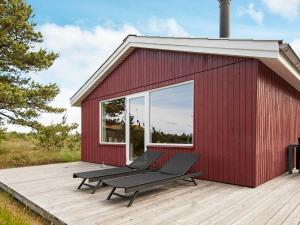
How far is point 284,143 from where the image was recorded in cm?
684

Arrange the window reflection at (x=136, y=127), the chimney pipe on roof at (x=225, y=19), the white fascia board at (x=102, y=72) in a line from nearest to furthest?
the window reflection at (x=136, y=127), the chimney pipe on roof at (x=225, y=19), the white fascia board at (x=102, y=72)

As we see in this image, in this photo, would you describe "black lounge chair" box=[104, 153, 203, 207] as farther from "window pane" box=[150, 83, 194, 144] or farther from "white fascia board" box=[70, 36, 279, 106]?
"white fascia board" box=[70, 36, 279, 106]

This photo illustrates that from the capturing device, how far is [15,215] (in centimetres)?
378

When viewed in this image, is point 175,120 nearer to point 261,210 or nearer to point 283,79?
point 283,79

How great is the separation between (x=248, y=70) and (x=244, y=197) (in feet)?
7.79

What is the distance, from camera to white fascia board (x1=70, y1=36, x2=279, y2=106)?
481 cm

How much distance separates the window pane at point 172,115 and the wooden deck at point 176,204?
1332 millimetres

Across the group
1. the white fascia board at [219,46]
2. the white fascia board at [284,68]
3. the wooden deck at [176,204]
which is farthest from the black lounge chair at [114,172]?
the white fascia board at [284,68]

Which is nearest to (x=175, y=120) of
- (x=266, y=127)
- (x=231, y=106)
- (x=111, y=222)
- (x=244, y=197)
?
(x=231, y=106)

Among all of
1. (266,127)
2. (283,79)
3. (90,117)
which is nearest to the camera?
(266,127)

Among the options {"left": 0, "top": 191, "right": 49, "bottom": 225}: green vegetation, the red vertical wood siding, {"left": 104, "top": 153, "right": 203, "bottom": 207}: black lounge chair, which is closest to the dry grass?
{"left": 0, "top": 191, "right": 49, "bottom": 225}: green vegetation

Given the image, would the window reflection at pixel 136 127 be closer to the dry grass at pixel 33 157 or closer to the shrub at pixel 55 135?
the dry grass at pixel 33 157

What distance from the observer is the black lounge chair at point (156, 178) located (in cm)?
406

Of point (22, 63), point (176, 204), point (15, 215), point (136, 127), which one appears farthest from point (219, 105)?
point (22, 63)
